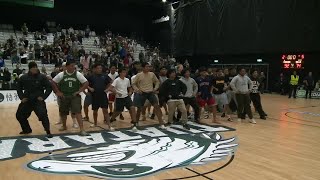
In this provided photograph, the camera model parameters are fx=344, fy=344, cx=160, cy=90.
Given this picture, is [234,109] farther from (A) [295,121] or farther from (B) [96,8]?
(B) [96,8]

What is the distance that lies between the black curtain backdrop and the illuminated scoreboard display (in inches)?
29.1

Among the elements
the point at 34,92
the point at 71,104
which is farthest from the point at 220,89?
the point at 34,92

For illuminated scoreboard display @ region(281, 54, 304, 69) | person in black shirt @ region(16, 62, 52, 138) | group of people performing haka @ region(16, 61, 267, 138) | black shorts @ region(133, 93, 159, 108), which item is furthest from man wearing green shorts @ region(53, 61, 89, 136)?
illuminated scoreboard display @ region(281, 54, 304, 69)

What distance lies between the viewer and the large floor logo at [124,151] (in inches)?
220

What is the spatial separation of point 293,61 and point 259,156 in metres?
17.3

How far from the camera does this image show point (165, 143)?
745cm

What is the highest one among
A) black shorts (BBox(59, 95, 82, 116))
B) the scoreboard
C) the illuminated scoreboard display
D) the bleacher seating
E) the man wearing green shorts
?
the scoreboard

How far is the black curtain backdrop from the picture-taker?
2070 cm

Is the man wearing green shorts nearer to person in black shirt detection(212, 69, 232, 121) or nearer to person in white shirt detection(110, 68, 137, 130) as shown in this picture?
person in white shirt detection(110, 68, 137, 130)

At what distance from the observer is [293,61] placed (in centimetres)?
2217

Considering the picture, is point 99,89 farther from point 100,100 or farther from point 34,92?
point 34,92

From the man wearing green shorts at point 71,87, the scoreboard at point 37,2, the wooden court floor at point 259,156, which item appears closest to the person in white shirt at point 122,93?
the wooden court floor at point 259,156

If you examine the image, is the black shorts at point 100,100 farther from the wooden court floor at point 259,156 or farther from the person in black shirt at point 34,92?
the person in black shirt at point 34,92

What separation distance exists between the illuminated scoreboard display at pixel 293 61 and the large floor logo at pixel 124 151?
1489cm
